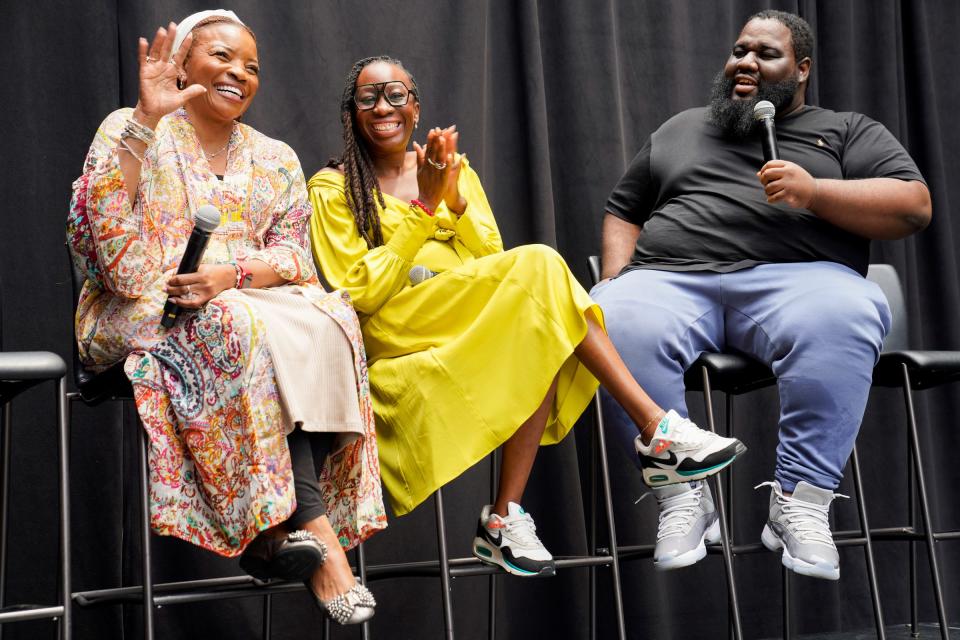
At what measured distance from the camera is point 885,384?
3.01 meters

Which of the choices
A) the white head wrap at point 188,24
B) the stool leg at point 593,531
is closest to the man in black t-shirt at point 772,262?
the stool leg at point 593,531

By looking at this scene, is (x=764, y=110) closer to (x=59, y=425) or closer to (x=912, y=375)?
(x=912, y=375)

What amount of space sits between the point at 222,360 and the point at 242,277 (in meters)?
0.23

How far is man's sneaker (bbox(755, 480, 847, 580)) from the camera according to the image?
7.97 ft

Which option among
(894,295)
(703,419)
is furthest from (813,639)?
(894,295)

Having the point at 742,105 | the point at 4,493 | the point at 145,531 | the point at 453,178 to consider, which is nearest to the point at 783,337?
the point at 742,105

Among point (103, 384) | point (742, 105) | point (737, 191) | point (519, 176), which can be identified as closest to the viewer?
point (103, 384)

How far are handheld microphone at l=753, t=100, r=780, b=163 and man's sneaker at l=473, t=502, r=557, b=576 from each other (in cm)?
107

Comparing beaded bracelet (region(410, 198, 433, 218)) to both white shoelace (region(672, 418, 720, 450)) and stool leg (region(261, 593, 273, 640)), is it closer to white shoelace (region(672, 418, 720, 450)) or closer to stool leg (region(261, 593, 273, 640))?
white shoelace (region(672, 418, 720, 450))

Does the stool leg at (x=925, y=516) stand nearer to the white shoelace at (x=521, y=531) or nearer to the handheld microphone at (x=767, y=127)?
the handheld microphone at (x=767, y=127)

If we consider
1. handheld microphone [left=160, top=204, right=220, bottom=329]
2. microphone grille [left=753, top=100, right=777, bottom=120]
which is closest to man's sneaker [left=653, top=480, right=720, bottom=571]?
microphone grille [left=753, top=100, right=777, bottom=120]

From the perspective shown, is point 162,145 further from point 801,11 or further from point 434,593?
point 801,11

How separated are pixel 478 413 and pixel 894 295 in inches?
57.4

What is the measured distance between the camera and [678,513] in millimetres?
2504
